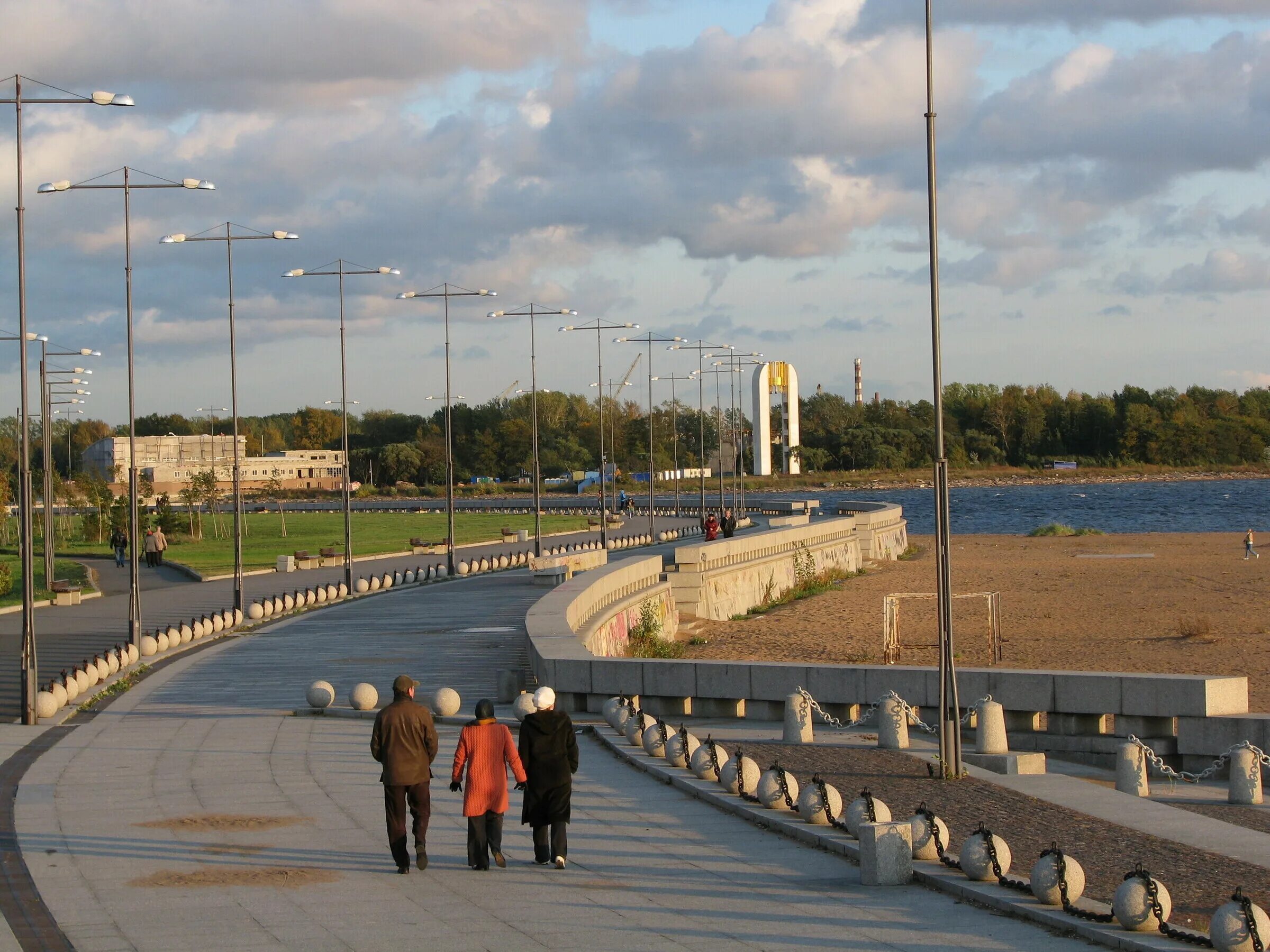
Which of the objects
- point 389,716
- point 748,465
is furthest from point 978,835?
point 748,465

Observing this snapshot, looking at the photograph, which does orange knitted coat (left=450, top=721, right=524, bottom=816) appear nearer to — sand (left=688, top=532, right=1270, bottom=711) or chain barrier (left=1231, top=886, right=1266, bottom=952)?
chain barrier (left=1231, top=886, right=1266, bottom=952)

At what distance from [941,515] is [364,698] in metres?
8.20

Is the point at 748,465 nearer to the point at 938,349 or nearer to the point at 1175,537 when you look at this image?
the point at 1175,537

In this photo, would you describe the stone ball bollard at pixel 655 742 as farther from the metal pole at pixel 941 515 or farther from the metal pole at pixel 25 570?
the metal pole at pixel 25 570

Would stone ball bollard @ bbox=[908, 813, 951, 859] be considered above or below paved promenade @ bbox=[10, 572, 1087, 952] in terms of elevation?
above

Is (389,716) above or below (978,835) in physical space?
above

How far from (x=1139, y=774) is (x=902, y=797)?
262 cm

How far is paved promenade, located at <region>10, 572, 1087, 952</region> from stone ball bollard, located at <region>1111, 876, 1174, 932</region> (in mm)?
416

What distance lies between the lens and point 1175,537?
83812mm

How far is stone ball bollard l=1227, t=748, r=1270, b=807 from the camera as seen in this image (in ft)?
46.0

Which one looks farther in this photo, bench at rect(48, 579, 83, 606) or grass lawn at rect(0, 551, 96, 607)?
grass lawn at rect(0, 551, 96, 607)

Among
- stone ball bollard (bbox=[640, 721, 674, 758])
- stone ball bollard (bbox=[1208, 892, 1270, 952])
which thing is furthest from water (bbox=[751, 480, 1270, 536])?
stone ball bollard (bbox=[1208, 892, 1270, 952])

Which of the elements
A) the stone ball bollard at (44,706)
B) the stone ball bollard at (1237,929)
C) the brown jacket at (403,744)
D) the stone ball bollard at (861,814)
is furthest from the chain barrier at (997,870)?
the stone ball bollard at (44,706)

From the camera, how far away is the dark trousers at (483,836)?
1088 cm
